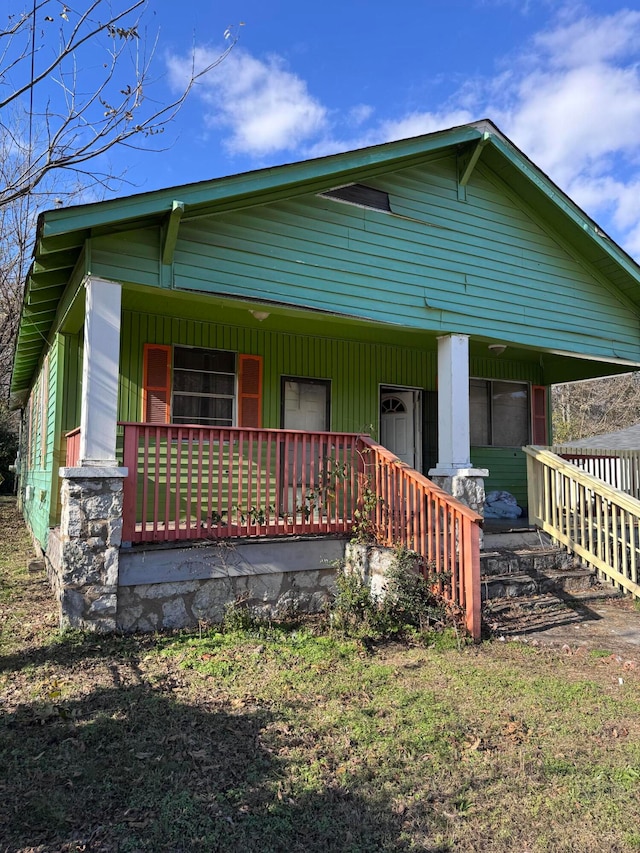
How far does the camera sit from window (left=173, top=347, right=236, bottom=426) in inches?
312

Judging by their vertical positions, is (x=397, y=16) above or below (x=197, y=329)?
above

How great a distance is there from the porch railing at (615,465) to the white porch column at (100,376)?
25.0 feet

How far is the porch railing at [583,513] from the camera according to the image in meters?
6.81

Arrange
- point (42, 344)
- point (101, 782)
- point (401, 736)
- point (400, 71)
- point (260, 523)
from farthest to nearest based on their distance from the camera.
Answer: point (42, 344), point (400, 71), point (260, 523), point (401, 736), point (101, 782)

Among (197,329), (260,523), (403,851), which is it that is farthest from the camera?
(197,329)

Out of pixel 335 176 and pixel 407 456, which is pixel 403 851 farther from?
pixel 407 456

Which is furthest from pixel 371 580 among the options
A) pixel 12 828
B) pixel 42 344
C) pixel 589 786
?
pixel 42 344

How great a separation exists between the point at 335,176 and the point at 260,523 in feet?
13.6

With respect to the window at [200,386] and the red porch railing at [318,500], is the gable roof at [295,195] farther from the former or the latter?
the red porch railing at [318,500]

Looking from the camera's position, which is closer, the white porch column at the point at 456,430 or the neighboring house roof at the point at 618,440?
the white porch column at the point at 456,430

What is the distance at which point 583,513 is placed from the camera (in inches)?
279

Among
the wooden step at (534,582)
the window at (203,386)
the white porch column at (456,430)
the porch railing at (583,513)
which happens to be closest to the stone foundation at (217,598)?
the wooden step at (534,582)

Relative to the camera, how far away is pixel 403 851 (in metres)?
2.49

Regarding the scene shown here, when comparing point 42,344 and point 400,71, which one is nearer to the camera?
point 400,71
